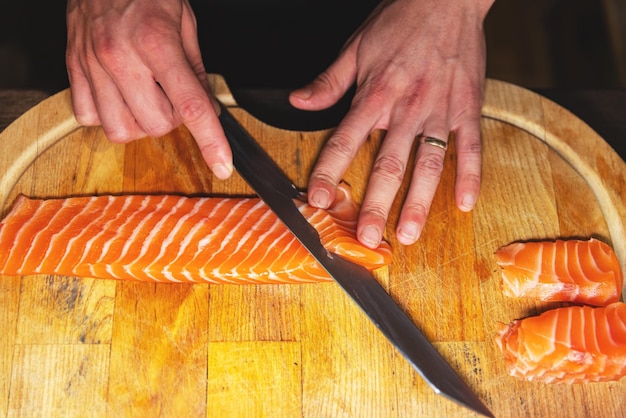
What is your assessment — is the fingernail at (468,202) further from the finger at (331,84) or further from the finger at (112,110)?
the finger at (112,110)

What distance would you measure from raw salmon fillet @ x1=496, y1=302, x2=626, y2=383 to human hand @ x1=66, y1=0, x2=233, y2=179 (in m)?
1.26

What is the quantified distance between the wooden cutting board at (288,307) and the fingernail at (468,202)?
5 centimetres

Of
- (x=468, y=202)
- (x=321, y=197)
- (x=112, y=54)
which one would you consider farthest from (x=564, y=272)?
(x=112, y=54)

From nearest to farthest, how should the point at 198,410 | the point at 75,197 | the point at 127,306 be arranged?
the point at 198,410 < the point at 127,306 < the point at 75,197

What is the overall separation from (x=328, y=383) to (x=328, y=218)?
0.63m

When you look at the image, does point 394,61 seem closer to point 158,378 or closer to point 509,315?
point 509,315

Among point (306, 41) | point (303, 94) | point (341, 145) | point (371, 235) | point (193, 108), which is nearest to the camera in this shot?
point (193, 108)

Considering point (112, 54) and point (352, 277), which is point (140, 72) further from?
point (352, 277)

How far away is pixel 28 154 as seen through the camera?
272 centimetres

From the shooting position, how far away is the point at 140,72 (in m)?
2.40

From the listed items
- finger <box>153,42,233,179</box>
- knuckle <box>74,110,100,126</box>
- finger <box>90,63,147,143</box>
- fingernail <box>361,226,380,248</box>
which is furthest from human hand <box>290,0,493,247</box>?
knuckle <box>74,110,100,126</box>

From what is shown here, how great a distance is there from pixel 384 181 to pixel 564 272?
783 millimetres

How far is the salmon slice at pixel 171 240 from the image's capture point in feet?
8.16

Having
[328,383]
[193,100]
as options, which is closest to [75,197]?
[193,100]
